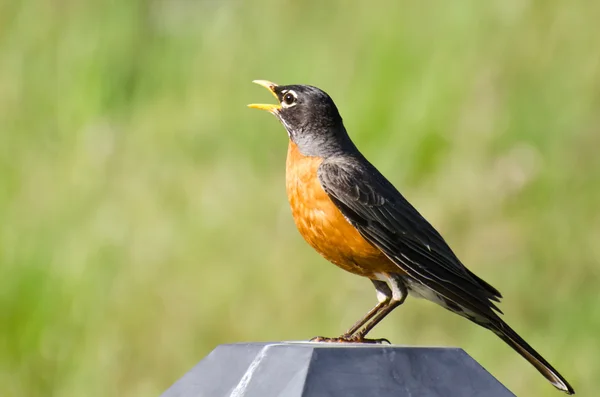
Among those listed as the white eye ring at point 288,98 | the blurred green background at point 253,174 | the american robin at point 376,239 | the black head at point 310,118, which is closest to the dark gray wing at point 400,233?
the american robin at point 376,239

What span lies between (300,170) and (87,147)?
12.9 feet

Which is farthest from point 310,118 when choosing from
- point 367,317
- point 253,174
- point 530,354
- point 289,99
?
point 253,174

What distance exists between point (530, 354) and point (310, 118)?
1.31 meters

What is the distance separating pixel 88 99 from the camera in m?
7.50

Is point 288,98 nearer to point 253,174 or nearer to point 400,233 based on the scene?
point 400,233

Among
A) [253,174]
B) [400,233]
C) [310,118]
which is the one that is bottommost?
[253,174]

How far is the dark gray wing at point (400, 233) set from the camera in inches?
134

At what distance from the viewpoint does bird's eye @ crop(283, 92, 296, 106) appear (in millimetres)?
3959

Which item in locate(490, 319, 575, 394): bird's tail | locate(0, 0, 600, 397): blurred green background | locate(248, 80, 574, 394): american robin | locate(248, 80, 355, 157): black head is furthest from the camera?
locate(0, 0, 600, 397): blurred green background

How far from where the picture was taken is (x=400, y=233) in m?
3.58

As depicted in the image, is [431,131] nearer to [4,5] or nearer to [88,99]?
[88,99]

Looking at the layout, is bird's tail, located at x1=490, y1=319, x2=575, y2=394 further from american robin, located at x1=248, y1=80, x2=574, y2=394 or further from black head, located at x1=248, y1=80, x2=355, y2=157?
black head, located at x1=248, y1=80, x2=355, y2=157

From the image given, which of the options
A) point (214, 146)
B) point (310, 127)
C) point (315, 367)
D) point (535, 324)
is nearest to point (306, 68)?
point (214, 146)

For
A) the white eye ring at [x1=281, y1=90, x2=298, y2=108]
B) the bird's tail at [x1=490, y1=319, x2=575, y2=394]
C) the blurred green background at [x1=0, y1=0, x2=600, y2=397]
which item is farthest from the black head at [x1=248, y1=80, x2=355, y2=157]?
the blurred green background at [x1=0, y1=0, x2=600, y2=397]
